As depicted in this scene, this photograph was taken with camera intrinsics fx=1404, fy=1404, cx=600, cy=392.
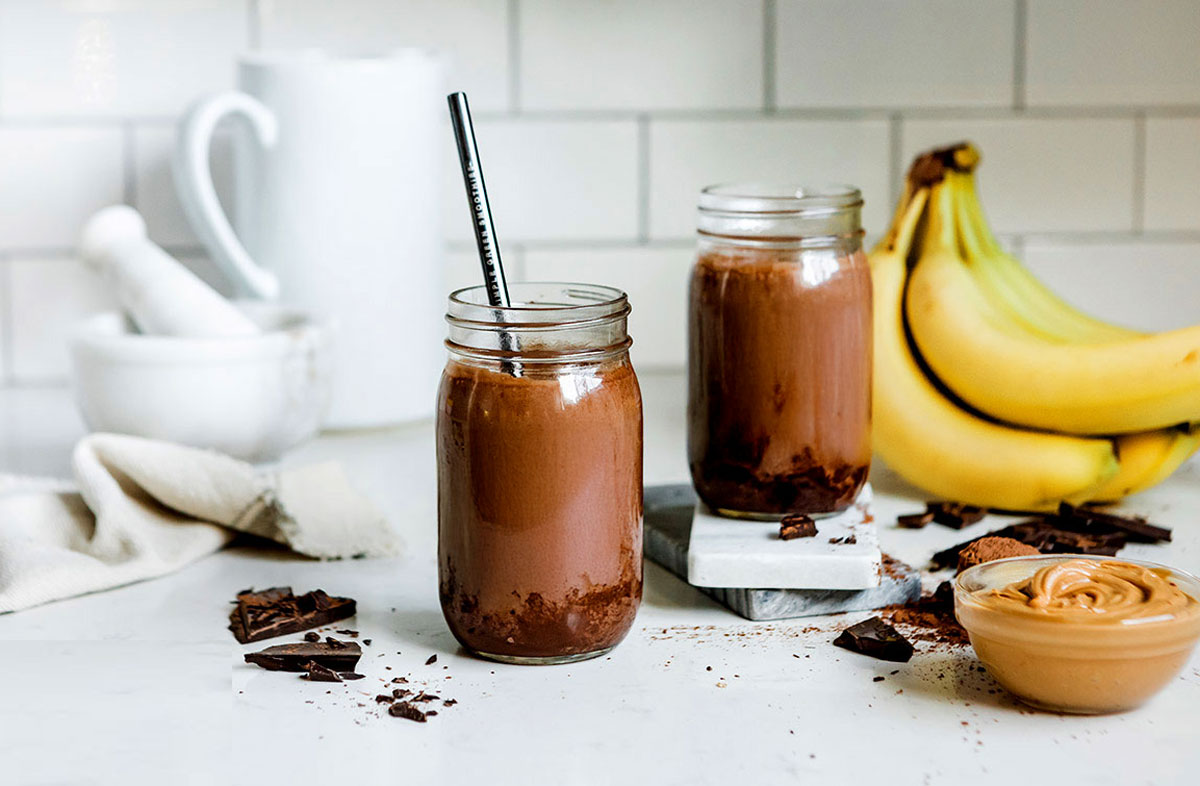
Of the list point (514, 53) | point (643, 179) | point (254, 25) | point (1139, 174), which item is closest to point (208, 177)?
point (254, 25)

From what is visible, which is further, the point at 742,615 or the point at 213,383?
the point at 213,383

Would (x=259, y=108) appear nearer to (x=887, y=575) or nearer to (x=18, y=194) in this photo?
(x=18, y=194)

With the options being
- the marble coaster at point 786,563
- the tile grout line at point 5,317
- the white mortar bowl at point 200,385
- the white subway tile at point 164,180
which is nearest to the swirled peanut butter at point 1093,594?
the marble coaster at point 786,563

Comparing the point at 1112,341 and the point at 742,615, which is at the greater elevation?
the point at 1112,341

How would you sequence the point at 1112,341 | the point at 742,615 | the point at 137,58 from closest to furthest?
the point at 742,615 → the point at 1112,341 → the point at 137,58

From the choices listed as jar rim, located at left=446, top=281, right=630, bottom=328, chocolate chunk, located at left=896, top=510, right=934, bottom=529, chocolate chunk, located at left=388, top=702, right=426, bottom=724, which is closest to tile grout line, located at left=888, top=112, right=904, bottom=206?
chocolate chunk, located at left=896, top=510, right=934, bottom=529

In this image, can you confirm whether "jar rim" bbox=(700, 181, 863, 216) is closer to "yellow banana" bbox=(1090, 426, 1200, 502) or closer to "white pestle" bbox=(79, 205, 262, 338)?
"yellow banana" bbox=(1090, 426, 1200, 502)

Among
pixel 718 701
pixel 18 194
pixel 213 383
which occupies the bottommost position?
pixel 718 701

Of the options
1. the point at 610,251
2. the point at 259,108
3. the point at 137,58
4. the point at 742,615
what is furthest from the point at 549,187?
the point at 742,615

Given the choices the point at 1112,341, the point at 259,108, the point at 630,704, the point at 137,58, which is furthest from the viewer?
the point at 137,58
